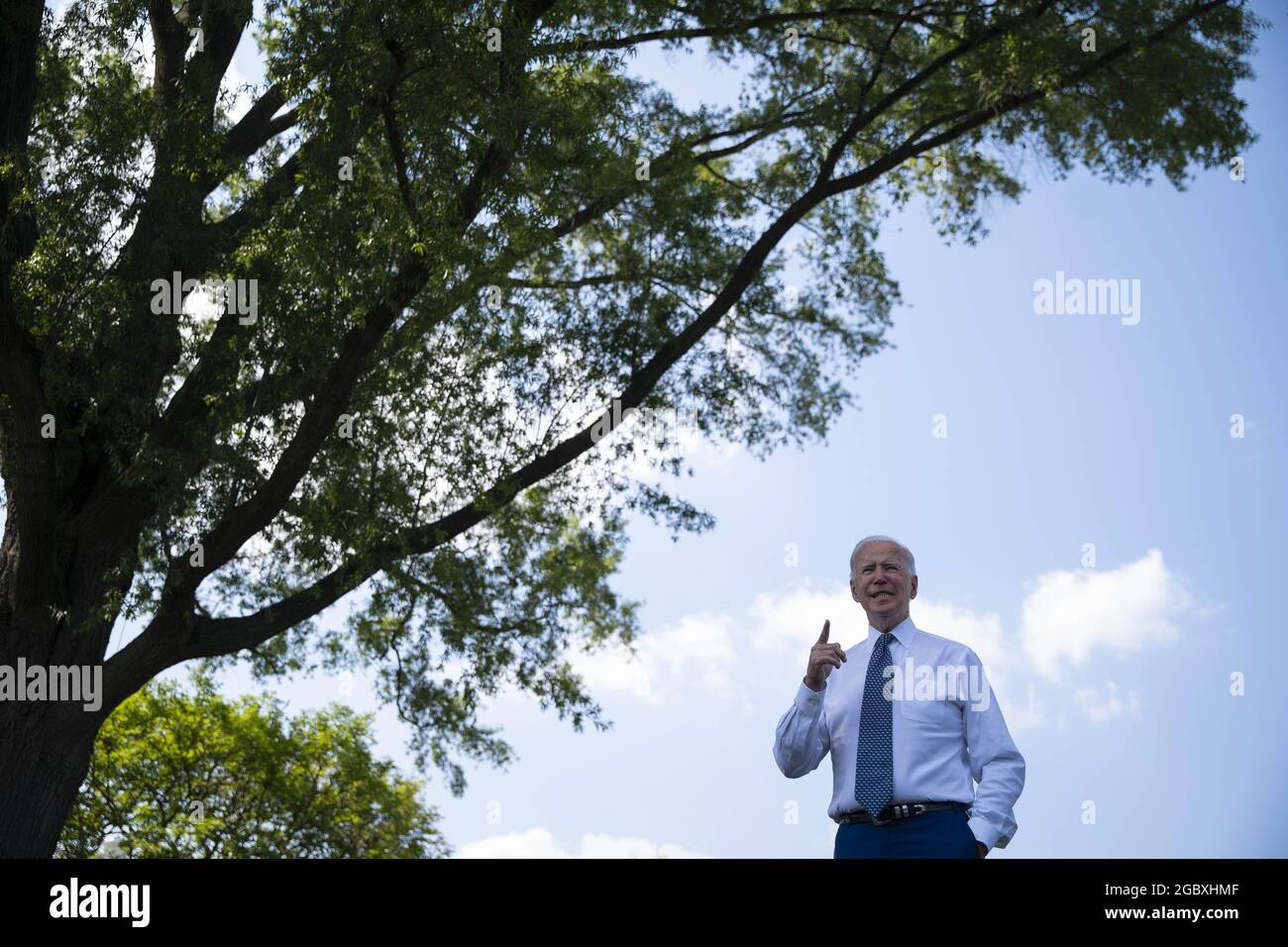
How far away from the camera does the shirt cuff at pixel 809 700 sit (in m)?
3.80

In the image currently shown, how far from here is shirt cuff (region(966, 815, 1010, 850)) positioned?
3.50 meters

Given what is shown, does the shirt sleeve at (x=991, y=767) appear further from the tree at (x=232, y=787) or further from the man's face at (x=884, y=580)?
the tree at (x=232, y=787)

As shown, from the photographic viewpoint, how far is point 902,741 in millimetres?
3600

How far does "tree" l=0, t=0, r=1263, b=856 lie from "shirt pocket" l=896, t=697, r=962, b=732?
625cm

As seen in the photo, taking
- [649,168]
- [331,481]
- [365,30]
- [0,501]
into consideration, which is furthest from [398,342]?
[0,501]

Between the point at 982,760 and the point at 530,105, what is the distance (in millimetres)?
6715

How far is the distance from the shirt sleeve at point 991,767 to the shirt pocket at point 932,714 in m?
0.04

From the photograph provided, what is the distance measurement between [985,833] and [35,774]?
8.34 metres

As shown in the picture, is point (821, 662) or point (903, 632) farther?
point (903, 632)

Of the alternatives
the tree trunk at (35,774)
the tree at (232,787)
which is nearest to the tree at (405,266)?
the tree trunk at (35,774)
